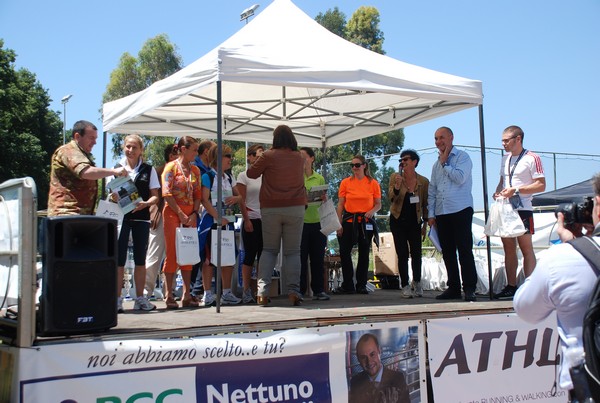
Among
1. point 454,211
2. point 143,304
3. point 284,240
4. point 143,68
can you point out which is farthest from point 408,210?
point 143,68

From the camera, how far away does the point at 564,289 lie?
2744mm

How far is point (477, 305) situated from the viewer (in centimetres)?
566

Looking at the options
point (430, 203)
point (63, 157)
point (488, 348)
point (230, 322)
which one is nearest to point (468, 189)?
point (430, 203)

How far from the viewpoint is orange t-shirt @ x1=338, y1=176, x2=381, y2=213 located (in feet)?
25.3

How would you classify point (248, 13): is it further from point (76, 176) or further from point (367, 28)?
point (367, 28)

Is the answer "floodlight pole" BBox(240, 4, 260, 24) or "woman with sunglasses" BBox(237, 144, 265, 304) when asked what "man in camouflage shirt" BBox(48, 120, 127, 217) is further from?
"floodlight pole" BBox(240, 4, 260, 24)

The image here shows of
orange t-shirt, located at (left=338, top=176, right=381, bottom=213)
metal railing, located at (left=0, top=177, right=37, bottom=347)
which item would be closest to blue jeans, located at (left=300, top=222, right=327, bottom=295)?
orange t-shirt, located at (left=338, top=176, right=381, bottom=213)

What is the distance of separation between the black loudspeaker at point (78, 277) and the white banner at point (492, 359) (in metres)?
2.40

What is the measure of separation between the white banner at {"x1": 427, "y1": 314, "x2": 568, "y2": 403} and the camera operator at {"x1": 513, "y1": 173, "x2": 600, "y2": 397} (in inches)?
79.2

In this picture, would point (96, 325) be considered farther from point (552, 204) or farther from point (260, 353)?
point (552, 204)

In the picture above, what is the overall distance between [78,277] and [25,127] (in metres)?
33.1

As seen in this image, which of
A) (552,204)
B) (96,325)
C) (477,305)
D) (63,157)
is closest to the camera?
(96,325)

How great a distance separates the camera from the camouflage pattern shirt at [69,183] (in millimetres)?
4828

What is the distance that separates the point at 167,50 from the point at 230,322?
3179cm
